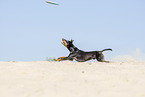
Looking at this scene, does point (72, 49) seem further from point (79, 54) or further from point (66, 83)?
point (66, 83)

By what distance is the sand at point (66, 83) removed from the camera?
19.5 ft

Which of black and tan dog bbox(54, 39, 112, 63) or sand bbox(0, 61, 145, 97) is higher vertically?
black and tan dog bbox(54, 39, 112, 63)

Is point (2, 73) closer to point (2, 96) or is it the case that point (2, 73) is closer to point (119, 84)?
point (2, 96)

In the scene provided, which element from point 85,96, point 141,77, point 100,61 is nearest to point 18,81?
point 85,96

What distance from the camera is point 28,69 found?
25.8 feet

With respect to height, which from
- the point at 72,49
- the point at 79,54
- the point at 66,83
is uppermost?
the point at 72,49

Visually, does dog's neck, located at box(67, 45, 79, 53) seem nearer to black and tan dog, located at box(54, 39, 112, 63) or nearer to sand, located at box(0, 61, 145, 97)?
black and tan dog, located at box(54, 39, 112, 63)

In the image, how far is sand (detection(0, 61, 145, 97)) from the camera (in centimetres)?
594

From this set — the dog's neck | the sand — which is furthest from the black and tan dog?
the sand

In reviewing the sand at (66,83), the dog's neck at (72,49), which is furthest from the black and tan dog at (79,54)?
the sand at (66,83)

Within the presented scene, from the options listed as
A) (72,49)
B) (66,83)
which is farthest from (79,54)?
(66,83)

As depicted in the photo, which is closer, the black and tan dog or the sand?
the sand

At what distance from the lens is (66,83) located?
6512 millimetres

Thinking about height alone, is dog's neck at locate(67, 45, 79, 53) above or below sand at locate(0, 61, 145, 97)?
above
